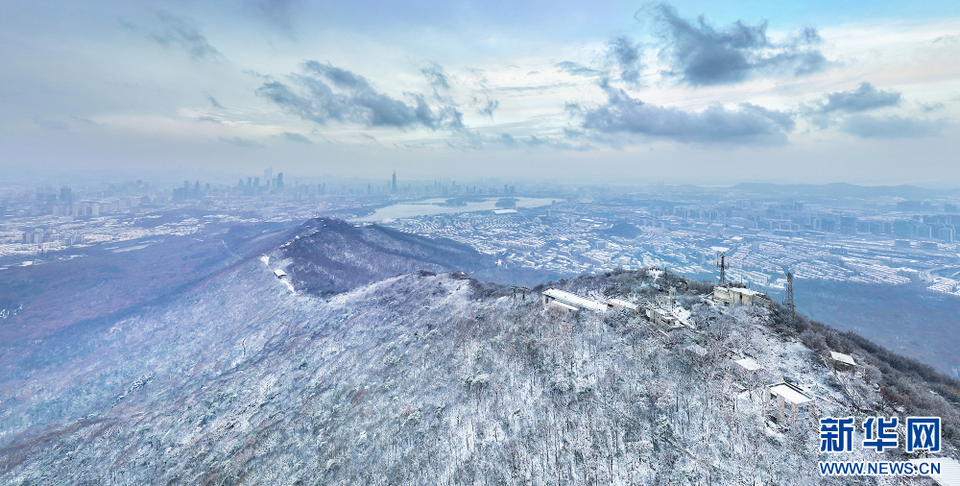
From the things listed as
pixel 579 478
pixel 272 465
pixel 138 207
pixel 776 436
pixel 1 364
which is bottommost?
pixel 1 364

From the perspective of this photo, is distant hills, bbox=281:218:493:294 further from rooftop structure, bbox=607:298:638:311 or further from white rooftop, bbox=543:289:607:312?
rooftop structure, bbox=607:298:638:311

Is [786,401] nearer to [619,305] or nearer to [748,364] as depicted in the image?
[748,364]

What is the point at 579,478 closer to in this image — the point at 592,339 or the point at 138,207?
the point at 592,339

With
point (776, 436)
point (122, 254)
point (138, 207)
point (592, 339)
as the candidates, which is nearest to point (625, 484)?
point (776, 436)

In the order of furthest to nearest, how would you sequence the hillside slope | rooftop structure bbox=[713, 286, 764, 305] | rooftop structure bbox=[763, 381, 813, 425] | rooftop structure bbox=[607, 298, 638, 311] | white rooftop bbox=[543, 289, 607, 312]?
white rooftop bbox=[543, 289, 607, 312]
rooftop structure bbox=[607, 298, 638, 311]
rooftop structure bbox=[713, 286, 764, 305]
the hillside slope
rooftop structure bbox=[763, 381, 813, 425]

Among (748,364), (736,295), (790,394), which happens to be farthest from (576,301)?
(790,394)

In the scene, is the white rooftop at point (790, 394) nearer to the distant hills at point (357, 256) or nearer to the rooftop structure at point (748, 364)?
the rooftop structure at point (748, 364)

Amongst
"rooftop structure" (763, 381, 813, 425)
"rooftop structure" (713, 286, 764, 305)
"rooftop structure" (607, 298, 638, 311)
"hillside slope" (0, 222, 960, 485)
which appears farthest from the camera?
"rooftop structure" (607, 298, 638, 311)

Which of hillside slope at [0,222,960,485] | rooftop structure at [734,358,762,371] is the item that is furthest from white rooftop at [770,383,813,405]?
rooftop structure at [734,358,762,371]
